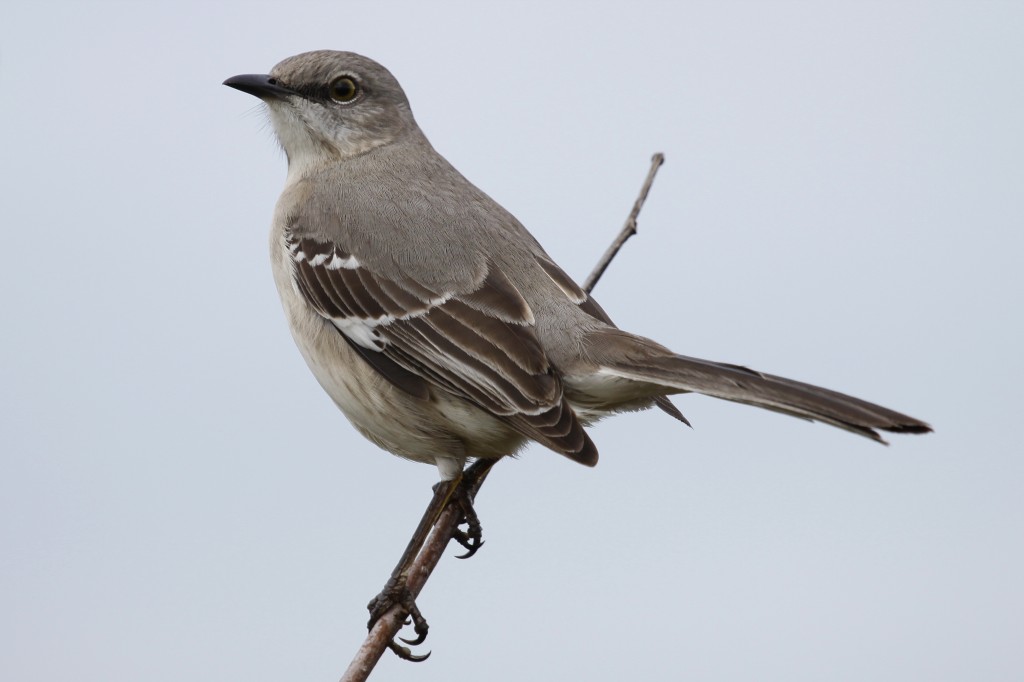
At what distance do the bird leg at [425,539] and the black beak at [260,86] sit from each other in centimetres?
210

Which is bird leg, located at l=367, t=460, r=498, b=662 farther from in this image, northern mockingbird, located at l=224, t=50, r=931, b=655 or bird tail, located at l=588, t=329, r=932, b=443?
bird tail, located at l=588, t=329, r=932, b=443

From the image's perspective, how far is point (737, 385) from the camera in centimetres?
471

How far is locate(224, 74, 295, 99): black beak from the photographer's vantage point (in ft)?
19.6

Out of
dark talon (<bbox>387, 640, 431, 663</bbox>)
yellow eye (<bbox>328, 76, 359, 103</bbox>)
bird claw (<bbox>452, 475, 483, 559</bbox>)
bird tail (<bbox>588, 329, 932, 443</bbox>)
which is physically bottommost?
dark talon (<bbox>387, 640, 431, 663</bbox>)

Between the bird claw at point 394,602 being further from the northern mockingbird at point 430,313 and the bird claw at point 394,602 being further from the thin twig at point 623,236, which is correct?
the thin twig at point 623,236

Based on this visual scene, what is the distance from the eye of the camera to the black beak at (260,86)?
5.96m

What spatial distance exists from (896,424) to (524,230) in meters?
2.77

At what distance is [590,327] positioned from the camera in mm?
5406

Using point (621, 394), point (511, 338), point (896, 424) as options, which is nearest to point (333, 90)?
point (511, 338)

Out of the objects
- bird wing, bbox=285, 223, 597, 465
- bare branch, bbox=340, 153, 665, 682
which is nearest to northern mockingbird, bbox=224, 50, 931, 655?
bird wing, bbox=285, 223, 597, 465

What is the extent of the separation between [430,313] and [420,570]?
44.7 inches

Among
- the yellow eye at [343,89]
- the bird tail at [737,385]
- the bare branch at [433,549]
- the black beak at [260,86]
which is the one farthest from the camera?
the yellow eye at [343,89]

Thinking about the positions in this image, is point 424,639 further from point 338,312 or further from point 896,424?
point 896,424

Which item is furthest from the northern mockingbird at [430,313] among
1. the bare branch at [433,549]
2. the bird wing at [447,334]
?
the bare branch at [433,549]
